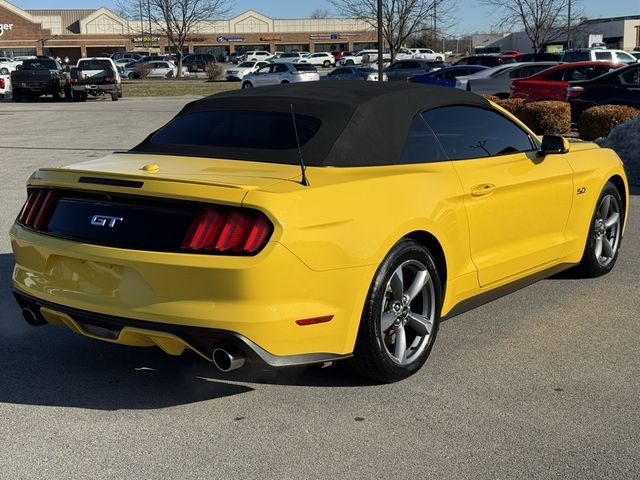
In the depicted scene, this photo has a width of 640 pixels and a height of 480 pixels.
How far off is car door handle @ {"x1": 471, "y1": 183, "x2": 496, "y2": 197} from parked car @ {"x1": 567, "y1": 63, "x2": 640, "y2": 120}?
531 inches

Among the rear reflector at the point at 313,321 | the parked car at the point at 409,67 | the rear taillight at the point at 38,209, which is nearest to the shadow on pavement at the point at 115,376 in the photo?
the rear reflector at the point at 313,321

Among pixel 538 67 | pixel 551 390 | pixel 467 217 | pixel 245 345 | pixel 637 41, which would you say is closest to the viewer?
pixel 245 345

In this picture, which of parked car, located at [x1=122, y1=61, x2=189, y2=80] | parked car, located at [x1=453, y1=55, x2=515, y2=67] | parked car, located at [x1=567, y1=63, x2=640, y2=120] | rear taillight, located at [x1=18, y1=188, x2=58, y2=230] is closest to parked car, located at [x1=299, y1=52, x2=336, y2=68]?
parked car, located at [x1=122, y1=61, x2=189, y2=80]

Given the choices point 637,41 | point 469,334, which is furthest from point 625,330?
point 637,41

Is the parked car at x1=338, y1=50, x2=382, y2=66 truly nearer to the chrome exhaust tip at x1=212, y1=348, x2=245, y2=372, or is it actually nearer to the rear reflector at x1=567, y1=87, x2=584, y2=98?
the rear reflector at x1=567, y1=87, x2=584, y2=98

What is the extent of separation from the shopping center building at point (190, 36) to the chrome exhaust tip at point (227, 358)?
9745 cm

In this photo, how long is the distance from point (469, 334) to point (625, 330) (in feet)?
3.27

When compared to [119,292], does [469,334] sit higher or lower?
lower

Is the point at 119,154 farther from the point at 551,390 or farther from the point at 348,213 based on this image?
the point at 551,390

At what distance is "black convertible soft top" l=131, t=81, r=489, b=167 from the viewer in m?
4.54

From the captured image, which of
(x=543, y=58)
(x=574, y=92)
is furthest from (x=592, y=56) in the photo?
(x=574, y=92)

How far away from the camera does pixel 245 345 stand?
Result: 3.79 m

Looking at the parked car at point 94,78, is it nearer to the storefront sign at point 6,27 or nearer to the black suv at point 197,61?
the black suv at point 197,61

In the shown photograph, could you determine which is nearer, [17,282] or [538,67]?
[17,282]
